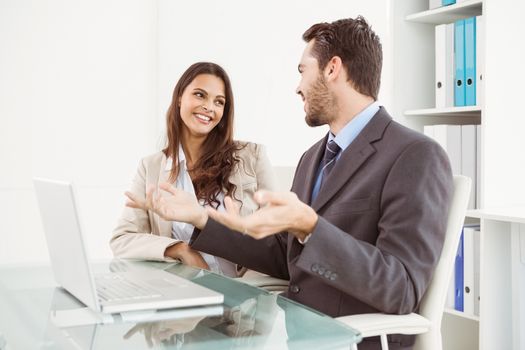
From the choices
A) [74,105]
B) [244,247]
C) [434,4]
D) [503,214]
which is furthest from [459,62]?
[74,105]

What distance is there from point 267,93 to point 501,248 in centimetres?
220

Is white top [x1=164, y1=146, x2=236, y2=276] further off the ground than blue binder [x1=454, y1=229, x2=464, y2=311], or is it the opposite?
white top [x1=164, y1=146, x2=236, y2=276]

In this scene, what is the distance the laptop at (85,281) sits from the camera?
1407mm

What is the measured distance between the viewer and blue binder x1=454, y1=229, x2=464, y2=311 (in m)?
3.10

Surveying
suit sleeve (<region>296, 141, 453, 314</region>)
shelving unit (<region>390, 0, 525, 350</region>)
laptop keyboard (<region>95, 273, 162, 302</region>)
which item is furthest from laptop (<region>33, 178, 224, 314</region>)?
shelving unit (<region>390, 0, 525, 350</region>)

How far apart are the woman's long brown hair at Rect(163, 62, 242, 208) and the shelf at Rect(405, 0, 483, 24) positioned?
3.48ft

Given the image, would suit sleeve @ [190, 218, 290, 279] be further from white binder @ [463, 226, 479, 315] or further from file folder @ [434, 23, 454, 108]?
file folder @ [434, 23, 454, 108]

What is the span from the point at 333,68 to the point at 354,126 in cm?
18

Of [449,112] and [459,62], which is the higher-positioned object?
[459,62]

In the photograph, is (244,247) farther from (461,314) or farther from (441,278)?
(461,314)

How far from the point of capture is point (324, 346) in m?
1.22

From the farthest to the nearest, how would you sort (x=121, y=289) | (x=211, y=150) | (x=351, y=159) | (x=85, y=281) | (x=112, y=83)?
(x=112, y=83), (x=211, y=150), (x=351, y=159), (x=121, y=289), (x=85, y=281)

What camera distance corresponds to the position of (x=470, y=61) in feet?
9.94

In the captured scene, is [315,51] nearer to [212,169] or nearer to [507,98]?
[212,169]
